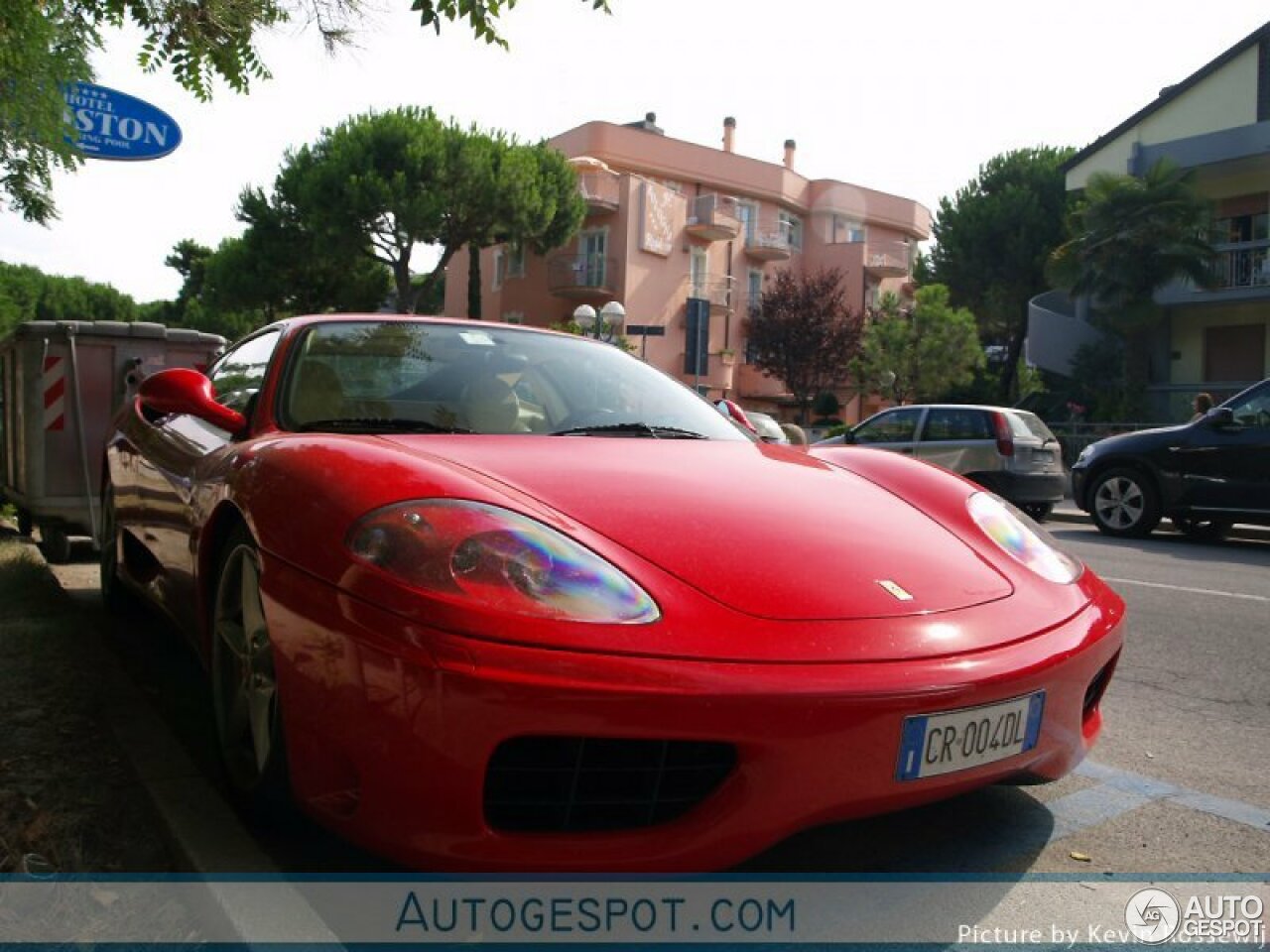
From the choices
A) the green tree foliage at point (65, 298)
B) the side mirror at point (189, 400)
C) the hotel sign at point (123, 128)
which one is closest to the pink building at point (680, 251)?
the hotel sign at point (123, 128)

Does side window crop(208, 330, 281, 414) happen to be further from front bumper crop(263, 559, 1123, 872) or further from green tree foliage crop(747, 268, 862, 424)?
green tree foliage crop(747, 268, 862, 424)

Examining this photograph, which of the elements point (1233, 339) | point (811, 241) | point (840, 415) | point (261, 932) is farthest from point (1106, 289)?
point (261, 932)

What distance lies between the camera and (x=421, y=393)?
9.98 feet

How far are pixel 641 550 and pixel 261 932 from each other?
95 cm

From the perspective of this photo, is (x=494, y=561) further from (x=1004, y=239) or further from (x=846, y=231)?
(x=846, y=231)

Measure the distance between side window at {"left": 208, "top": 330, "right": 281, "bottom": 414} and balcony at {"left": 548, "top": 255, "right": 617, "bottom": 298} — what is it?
33.6 meters

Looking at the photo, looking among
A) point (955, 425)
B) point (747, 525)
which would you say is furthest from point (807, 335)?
point (747, 525)

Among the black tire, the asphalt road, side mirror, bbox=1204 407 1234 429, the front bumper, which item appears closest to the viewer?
the front bumper

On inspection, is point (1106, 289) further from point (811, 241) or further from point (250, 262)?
point (250, 262)

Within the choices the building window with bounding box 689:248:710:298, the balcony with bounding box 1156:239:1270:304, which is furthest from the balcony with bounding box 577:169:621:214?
the balcony with bounding box 1156:239:1270:304

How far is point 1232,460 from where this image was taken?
9531mm

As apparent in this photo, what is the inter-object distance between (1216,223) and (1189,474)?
17643 mm

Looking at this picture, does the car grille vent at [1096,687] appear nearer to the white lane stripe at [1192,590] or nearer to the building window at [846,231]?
the white lane stripe at [1192,590]

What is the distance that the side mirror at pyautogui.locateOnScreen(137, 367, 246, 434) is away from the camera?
2.93 metres
